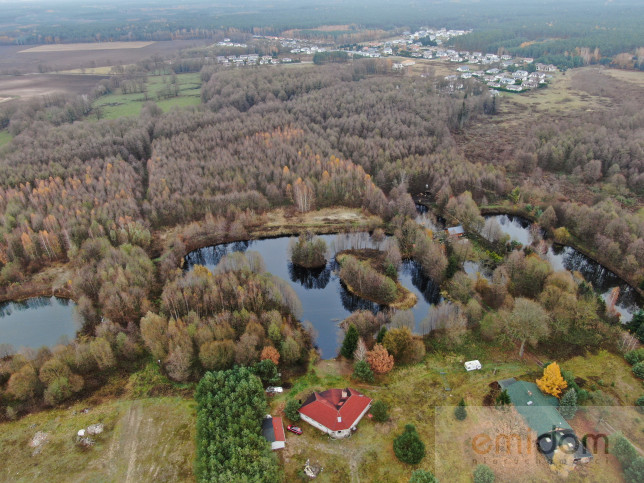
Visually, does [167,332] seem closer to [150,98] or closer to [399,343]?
[399,343]

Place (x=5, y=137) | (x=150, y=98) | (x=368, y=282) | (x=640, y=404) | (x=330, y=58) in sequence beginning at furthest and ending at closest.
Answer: (x=330, y=58), (x=150, y=98), (x=5, y=137), (x=368, y=282), (x=640, y=404)

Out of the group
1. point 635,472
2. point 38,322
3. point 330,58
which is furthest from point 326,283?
point 330,58

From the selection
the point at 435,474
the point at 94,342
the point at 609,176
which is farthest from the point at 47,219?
the point at 609,176

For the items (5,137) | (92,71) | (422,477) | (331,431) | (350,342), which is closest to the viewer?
(422,477)

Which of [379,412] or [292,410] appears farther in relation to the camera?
[292,410]

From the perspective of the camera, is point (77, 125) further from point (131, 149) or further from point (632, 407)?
point (632, 407)

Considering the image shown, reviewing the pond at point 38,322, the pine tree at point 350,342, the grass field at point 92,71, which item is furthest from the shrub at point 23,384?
the grass field at point 92,71

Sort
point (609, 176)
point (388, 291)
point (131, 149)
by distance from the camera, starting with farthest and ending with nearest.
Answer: point (131, 149)
point (609, 176)
point (388, 291)
